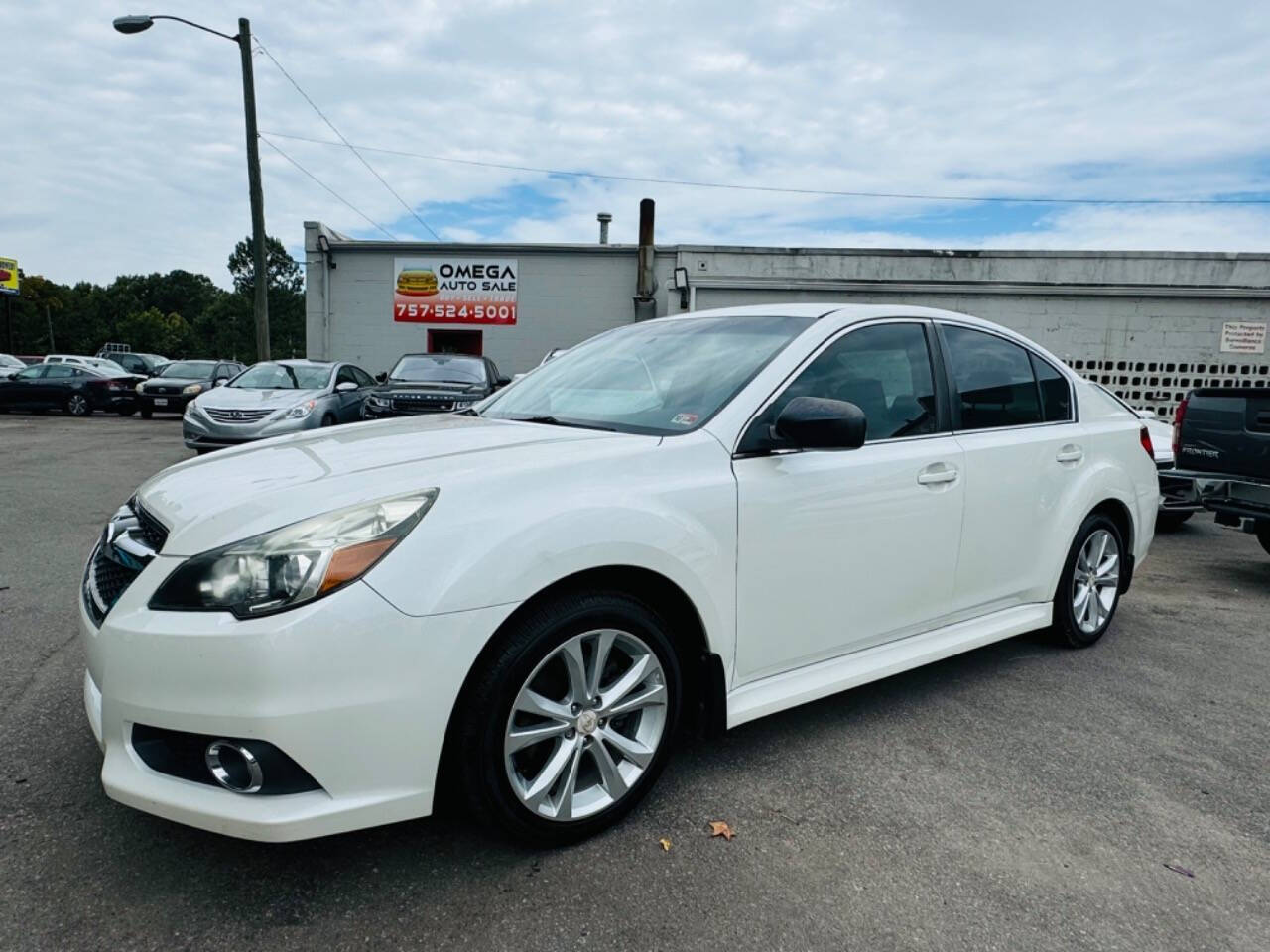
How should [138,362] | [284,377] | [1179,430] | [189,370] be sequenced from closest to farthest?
[1179,430] < [284,377] < [189,370] < [138,362]

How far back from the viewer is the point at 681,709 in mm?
2711

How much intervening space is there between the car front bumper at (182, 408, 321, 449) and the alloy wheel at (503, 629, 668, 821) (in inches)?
355

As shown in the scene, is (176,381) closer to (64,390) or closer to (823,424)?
(64,390)

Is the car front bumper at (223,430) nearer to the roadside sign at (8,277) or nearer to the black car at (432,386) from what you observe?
the black car at (432,386)

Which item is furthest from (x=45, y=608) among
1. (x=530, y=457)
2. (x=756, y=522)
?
(x=756, y=522)

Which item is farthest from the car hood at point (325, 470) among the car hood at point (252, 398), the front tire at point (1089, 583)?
the car hood at point (252, 398)

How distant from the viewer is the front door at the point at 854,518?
8.82 feet

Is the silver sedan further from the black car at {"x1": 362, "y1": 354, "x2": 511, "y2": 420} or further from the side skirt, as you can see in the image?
the side skirt

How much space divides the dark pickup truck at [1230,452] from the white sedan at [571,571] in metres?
2.74

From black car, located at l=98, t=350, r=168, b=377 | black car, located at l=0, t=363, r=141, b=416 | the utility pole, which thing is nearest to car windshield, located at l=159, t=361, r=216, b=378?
black car, located at l=0, t=363, r=141, b=416

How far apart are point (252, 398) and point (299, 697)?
10168 millimetres

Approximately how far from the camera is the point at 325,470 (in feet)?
7.88

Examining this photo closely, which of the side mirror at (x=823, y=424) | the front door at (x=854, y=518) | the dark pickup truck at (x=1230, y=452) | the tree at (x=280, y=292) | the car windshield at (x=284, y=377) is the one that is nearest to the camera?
the side mirror at (x=823, y=424)

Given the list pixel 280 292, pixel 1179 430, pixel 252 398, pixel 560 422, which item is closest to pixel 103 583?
pixel 560 422
